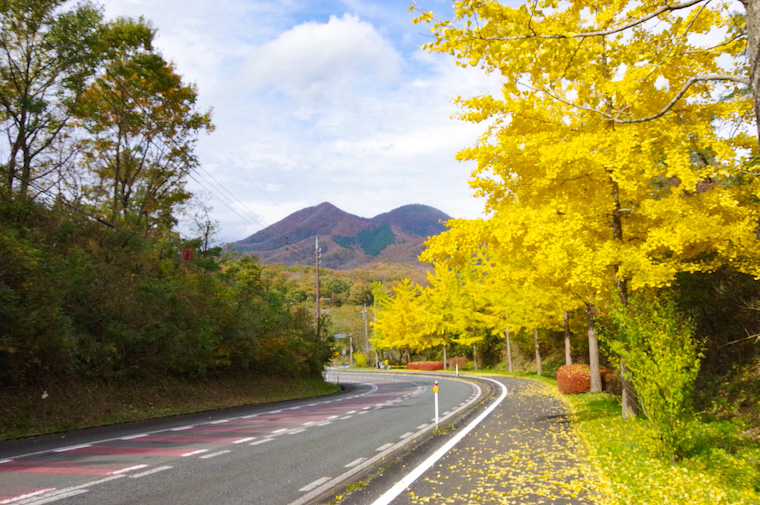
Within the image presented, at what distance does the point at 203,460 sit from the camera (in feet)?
23.2

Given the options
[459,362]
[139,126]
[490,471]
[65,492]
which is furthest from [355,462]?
[459,362]

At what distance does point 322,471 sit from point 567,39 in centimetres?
622

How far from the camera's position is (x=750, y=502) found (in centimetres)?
462

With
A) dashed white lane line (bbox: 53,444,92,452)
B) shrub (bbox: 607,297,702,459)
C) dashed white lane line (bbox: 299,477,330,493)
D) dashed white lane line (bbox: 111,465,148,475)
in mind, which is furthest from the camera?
dashed white lane line (bbox: 53,444,92,452)

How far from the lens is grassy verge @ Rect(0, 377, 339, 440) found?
34.1ft

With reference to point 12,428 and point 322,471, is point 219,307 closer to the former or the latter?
point 12,428

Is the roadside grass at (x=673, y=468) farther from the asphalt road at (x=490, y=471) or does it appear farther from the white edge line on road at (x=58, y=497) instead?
the white edge line on road at (x=58, y=497)

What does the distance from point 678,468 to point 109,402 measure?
522 inches

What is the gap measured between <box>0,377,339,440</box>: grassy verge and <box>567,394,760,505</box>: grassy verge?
11079 millimetres

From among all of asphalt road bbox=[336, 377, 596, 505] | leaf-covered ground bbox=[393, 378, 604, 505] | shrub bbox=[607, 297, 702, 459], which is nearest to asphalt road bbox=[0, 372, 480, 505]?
asphalt road bbox=[336, 377, 596, 505]

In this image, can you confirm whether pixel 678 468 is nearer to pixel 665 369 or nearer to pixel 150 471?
pixel 665 369

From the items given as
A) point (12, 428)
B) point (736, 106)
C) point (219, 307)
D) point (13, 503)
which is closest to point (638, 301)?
point (736, 106)

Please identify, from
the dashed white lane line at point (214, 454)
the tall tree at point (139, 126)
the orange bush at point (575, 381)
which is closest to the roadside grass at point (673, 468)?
the dashed white lane line at point (214, 454)

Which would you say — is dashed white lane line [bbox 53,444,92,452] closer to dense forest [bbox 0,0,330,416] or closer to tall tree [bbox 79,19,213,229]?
dense forest [bbox 0,0,330,416]
